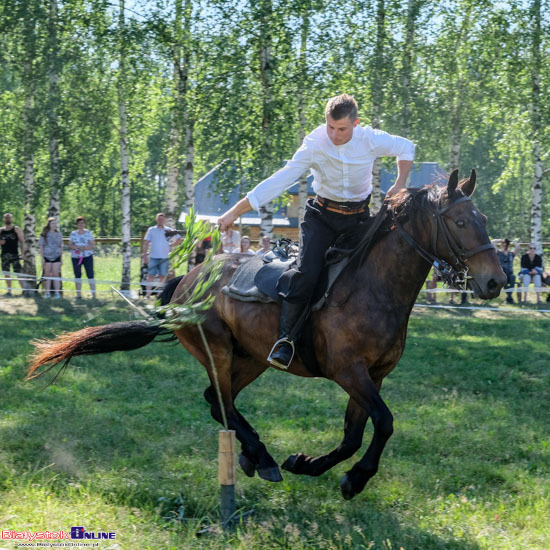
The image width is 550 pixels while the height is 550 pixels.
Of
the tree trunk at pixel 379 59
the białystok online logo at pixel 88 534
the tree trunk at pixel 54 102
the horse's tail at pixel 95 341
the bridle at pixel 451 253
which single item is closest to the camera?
the białystok online logo at pixel 88 534

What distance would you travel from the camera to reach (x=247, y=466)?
19.7 ft

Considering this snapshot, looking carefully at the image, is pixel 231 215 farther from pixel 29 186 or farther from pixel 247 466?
pixel 29 186

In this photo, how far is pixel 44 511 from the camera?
487 centimetres

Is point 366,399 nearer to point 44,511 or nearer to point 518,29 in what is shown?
point 44,511

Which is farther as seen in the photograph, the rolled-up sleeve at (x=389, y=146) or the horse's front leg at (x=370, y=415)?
the rolled-up sleeve at (x=389, y=146)

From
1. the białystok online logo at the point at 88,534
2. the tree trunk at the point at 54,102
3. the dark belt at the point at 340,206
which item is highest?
the tree trunk at the point at 54,102

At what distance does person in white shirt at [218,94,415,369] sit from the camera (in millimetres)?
5359

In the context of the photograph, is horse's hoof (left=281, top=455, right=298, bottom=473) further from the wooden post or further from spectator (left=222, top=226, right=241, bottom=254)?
spectator (left=222, top=226, right=241, bottom=254)

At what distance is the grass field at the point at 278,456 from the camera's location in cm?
482

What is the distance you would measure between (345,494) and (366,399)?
73 cm

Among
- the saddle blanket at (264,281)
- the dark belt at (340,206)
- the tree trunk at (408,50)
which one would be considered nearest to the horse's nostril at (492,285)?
the saddle blanket at (264,281)

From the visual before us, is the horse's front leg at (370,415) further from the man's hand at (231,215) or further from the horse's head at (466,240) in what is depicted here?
the man's hand at (231,215)

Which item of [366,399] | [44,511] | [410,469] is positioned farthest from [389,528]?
[44,511]

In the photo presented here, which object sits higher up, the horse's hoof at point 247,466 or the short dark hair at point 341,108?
the short dark hair at point 341,108
